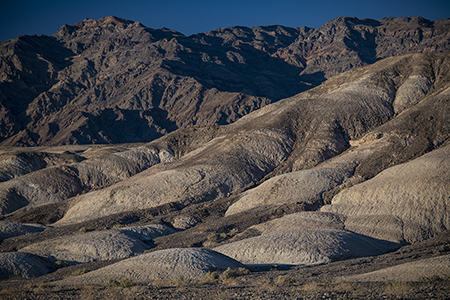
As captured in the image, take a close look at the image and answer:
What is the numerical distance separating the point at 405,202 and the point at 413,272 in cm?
1500

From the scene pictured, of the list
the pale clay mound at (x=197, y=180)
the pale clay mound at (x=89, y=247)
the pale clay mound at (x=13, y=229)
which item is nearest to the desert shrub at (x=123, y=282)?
the pale clay mound at (x=89, y=247)

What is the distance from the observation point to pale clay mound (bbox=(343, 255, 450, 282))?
53.7 feet

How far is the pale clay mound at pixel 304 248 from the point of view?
81.0ft

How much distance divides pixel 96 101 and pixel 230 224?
14065 centimetres

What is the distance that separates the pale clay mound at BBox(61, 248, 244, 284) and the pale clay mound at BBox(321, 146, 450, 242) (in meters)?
12.3

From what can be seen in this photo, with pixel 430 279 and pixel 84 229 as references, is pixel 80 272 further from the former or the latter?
pixel 430 279

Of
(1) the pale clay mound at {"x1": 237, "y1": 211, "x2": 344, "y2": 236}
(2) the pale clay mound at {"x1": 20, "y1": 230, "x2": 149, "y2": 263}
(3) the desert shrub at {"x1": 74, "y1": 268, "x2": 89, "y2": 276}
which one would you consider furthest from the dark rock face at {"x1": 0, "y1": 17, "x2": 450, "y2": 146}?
(3) the desert shrub at {"x1": 74, "y1": 268, "x2": 89, "y2": 276}

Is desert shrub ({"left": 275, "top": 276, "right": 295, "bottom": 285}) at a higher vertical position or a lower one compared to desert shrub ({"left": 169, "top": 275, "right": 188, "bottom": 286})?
lower

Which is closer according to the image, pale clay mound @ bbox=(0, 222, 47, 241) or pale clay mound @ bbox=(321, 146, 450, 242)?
pale clay mound @ bbox=(321, 146, 450, 242)

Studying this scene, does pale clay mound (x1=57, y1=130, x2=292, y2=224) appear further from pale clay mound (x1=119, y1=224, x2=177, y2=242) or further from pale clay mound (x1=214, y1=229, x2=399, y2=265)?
pale clay mound (x1=214, y1=229, x2=399, y2=265)

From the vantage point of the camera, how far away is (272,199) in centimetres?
3906

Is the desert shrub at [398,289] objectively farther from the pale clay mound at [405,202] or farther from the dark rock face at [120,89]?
the dark rock face at [120,89]

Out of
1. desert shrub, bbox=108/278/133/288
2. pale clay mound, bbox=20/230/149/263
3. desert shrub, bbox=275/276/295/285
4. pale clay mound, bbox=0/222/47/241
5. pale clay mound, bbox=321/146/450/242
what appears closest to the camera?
desert shrub, bbox=275/276/295/285

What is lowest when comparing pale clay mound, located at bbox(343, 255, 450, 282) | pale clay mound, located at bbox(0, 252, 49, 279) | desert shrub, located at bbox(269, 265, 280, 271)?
desert shrub, located at bbox(269, 265, 280, 271)
